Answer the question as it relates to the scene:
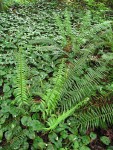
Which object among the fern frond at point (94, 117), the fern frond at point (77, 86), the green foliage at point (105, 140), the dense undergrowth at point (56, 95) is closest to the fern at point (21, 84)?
the dense undergrowth at point (56, 95)

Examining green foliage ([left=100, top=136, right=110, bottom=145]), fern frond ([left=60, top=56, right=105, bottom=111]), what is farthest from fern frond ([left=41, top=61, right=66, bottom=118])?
green foliage ([left=100, top=136, right=110, bottom=145])

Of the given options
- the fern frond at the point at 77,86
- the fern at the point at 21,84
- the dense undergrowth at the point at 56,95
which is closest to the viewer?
the dense undergrowth at the point at 56,95

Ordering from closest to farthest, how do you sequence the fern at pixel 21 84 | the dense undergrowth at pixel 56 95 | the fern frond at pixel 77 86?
the dense undergrowth at pixel 56 95, the fern at pixel 21 84, the fern frond at pixel 77 86

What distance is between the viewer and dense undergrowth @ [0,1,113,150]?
3.04 meters

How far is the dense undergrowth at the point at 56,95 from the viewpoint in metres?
3.04

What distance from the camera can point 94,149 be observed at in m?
3.09

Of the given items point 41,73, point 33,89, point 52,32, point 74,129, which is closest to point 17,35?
point 52,32

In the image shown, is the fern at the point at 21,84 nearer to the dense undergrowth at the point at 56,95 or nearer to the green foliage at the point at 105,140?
the dense undergrowth at the point at 56,95

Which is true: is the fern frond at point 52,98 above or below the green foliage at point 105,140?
above

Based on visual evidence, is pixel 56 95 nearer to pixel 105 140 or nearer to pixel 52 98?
pixel 52 98

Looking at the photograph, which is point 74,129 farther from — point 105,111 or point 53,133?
point 105,111

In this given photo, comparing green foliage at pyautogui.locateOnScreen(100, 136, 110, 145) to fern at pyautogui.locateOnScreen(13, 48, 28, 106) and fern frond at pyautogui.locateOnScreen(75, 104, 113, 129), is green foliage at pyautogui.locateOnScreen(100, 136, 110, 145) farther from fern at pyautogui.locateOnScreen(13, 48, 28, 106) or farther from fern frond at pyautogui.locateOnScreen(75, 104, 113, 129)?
fern at pyautogui.locateOnScreen(13, 48, 28, 106)

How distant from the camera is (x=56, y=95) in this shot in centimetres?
327

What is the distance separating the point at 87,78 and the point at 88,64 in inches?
34.7
